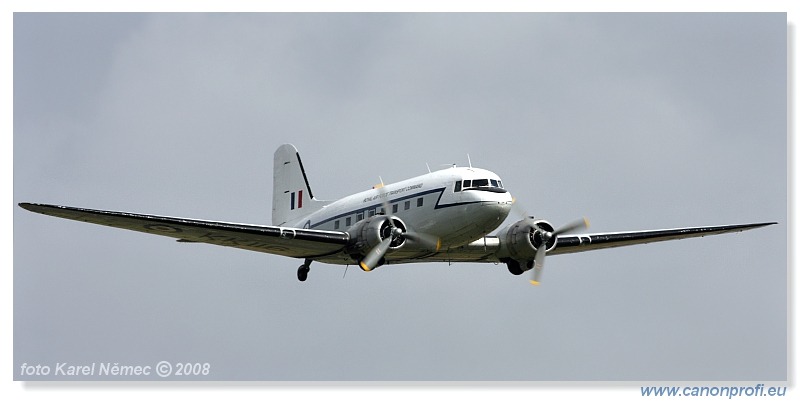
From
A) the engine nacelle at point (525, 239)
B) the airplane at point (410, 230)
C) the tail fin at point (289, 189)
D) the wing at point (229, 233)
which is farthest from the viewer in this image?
the tail fin at point (289, 189)

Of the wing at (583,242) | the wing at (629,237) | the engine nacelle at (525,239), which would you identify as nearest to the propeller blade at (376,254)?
the wing at (583,242)

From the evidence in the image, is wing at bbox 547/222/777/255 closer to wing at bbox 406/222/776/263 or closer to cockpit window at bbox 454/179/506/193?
wing at bbox 406/222/776/263

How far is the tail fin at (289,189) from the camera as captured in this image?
3875 cm

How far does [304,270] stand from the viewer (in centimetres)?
3394

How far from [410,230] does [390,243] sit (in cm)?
93

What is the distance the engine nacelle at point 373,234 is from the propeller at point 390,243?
6 cm

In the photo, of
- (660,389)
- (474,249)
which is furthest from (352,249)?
(660,389)

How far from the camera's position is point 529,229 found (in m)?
33.0

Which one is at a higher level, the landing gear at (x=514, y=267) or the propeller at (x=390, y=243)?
the landing gear at (x=514, y=267)

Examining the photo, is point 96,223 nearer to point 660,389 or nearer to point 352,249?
point 352,249

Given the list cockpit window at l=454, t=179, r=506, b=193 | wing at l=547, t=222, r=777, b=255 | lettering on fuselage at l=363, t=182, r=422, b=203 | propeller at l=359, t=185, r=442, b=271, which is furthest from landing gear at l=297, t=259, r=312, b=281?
wing at l=547, t=222, r=777, b=255

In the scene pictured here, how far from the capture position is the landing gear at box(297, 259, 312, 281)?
33938 mm

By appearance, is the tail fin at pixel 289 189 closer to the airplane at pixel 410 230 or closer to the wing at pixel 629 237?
the airplane at pixel 410 230

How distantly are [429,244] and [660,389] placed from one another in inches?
268
